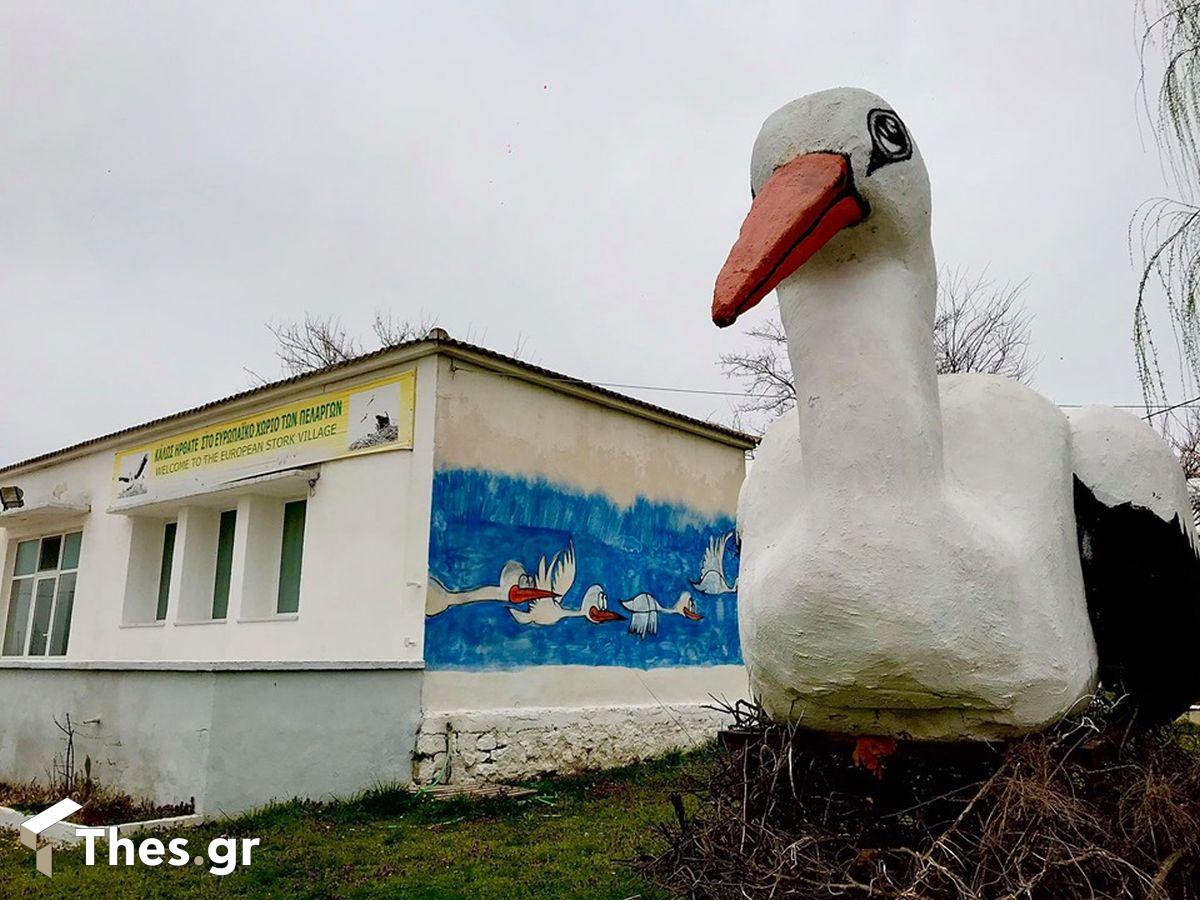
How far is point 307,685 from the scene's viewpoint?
7.80 metres

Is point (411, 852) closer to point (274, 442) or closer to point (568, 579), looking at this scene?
point (568, 579)

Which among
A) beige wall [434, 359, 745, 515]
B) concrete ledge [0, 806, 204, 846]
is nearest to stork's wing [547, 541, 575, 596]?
beige wall [434, 359, 745, 515]

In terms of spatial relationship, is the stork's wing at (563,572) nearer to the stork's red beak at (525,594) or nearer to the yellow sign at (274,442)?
the stork's red beak at (525,594)

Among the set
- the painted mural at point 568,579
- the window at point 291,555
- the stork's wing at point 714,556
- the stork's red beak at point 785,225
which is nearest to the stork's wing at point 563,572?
the painted mural at point 568,579

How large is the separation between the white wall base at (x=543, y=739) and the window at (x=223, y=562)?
4.77m

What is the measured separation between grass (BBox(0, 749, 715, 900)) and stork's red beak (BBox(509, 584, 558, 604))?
78.8 inches

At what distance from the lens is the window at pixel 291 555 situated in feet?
36.0

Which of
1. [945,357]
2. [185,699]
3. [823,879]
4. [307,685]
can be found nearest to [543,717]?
[307,685]

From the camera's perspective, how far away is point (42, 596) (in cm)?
1552

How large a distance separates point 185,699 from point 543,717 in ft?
10.9

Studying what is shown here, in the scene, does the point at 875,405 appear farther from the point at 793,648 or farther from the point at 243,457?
the point at 243,457

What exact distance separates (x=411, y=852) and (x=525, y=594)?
12.0 feet

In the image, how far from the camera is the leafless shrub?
9.25 feet

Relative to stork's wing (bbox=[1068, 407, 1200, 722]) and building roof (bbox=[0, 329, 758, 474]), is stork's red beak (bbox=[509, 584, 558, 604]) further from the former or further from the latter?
stork's wing (bbox=[1068, 407, 1200, 722])
